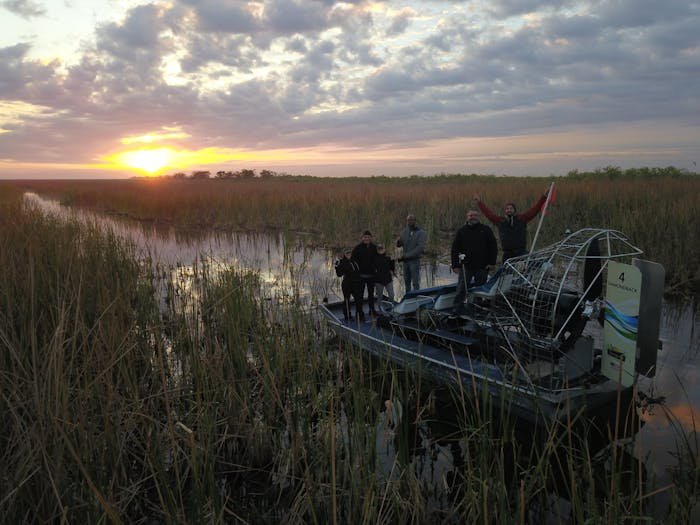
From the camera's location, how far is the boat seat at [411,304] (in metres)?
6.84

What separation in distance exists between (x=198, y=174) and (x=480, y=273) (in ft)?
346

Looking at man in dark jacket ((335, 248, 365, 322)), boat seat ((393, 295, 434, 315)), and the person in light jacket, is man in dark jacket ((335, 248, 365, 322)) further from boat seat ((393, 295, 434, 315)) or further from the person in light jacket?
the person in light jacket

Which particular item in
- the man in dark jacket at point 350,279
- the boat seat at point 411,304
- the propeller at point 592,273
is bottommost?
the boat seat at point 411,304

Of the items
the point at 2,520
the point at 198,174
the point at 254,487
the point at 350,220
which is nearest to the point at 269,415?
the point at 254,487

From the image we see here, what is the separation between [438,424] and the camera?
528 cm

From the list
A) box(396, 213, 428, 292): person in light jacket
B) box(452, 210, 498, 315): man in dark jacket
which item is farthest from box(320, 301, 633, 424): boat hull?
box(396, 213, 428, 292): person in light jacket

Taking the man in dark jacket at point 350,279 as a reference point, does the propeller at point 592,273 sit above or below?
above

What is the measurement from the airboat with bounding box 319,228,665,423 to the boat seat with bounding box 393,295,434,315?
217 millimetres

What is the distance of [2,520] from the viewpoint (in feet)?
8.43

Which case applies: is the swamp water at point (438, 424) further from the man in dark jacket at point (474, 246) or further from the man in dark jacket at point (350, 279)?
the man in dark jacket at point (474, 246)

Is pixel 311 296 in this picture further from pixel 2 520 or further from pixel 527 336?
pixel 2 520

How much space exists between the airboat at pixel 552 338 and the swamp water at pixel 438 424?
510 mm

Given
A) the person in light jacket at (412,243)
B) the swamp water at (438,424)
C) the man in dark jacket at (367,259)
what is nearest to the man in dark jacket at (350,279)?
the man in dark jacket at (367,259)

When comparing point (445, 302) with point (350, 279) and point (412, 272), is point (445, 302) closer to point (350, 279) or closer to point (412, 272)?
point (350, 279)
